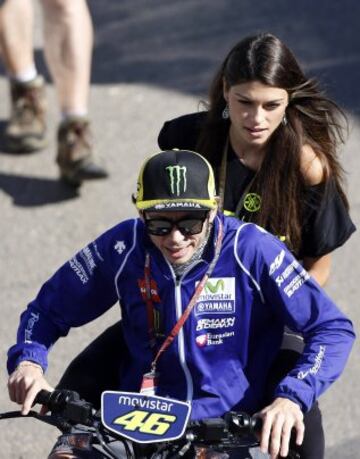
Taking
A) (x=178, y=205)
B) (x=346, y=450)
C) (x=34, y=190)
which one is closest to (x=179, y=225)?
(x=178, y=205)

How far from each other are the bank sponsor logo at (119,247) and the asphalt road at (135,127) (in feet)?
5.51

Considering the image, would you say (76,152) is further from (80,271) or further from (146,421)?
(146,421)

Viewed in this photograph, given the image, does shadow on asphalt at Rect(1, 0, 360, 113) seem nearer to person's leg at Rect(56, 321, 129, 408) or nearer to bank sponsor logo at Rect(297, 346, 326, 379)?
person's leg at Rect(56, 321, 129, 408)

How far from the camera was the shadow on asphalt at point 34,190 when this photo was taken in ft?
24.6

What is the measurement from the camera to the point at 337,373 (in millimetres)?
3941

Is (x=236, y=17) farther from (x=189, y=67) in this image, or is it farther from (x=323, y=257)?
(x=323, y=257)

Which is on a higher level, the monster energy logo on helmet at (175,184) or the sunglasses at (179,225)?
the monster energy logo on helmet at (175,184)

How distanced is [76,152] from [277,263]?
137 inches

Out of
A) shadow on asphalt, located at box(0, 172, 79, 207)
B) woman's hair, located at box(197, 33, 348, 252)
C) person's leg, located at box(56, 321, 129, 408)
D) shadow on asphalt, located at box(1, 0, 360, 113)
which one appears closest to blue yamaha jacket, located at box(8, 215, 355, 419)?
person's leg, located at box(56, 321, 129, 408)

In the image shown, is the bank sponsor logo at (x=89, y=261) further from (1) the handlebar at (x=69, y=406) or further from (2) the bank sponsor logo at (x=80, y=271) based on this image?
(1) the handlebar at (x=69, y=406)

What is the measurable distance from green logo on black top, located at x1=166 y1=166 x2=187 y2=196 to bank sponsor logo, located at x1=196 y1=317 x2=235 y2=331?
47cm

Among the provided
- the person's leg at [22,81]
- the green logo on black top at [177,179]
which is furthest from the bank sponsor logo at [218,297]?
the person's leg at [22,81]

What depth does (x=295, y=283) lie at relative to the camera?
4.01 metres

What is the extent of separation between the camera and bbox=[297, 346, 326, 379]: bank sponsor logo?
3.87 metres
